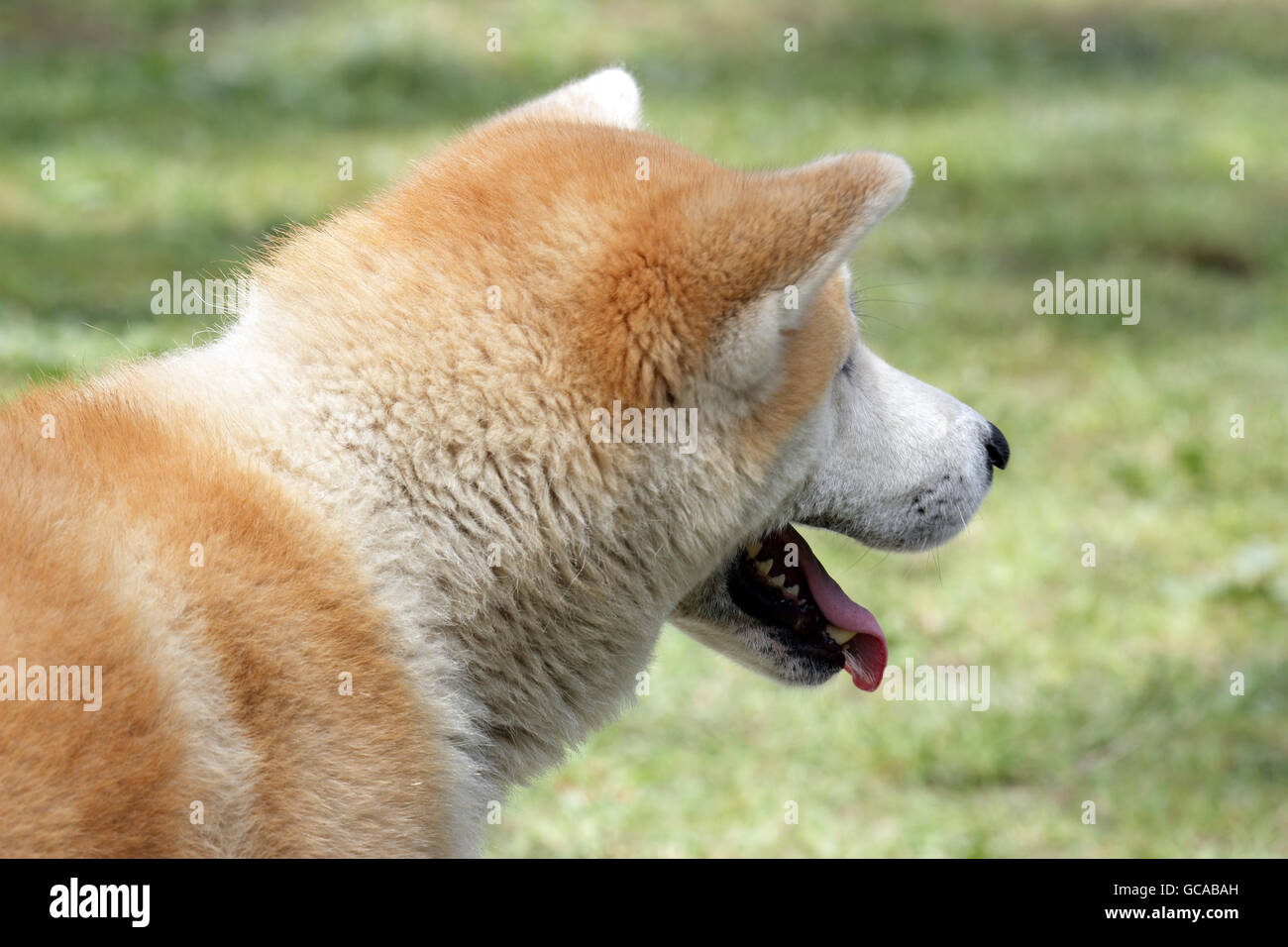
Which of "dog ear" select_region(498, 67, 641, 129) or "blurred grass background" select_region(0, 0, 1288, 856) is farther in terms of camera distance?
"blurred grass background" select_region(0, 0, 1288, 856)

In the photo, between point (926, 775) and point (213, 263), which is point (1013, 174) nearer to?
point (213, 263)

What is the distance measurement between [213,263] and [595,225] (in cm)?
608

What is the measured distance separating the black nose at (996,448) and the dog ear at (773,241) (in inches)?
35.6

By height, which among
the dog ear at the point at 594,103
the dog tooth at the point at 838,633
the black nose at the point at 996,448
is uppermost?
the dog ear at the point at 594,103

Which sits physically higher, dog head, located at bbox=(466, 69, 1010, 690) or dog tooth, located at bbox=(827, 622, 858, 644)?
dog head, located at bbox=(466, 69, 1010, 690)

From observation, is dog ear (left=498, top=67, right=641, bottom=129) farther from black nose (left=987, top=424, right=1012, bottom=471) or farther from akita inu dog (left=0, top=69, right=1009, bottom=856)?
black nose (left=987, top=424, right=1012, bottom=471)

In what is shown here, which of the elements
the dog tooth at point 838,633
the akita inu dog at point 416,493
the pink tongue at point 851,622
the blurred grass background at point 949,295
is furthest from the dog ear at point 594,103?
the dog tooth at point 838,633

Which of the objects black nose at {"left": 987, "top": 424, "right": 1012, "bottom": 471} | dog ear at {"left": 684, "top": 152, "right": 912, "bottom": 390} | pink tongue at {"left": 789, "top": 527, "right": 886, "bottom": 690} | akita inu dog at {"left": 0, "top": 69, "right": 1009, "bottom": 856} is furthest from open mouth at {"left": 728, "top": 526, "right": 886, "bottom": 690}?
dog ear at {"left": 684, "top": 152, "right": 912, "bottom": 390}

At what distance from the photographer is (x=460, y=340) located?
8.34ft

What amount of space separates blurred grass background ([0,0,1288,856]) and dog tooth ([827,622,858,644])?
106 cm

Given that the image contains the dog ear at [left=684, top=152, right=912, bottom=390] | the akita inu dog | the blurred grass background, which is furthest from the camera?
the blurred grass background

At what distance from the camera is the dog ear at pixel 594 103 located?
332 cm

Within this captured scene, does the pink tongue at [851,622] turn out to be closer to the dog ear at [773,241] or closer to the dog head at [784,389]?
the dog head at [784,389]

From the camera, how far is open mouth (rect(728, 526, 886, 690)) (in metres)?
3.23
